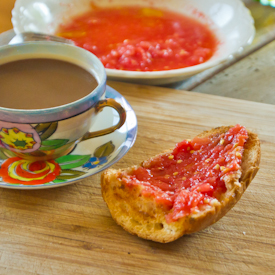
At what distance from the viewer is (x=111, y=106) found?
1.44 meters

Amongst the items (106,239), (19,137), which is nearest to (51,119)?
(19,137)

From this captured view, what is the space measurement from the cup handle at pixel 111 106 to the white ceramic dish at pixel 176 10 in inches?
24.9

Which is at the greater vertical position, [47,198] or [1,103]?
[1,103]

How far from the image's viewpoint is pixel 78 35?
286 cm

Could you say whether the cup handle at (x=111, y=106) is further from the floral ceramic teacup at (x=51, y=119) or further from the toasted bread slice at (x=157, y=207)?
the toasted bread slice at (x=157, y=207)

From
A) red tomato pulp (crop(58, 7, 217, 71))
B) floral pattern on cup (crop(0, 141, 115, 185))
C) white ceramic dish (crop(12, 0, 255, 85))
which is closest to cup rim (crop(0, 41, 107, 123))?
floral pattern on cup (crop(0, 141, 115, 185))

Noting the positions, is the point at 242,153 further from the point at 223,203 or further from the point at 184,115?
the point at 184,115

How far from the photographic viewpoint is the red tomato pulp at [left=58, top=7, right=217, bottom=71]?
2.47m

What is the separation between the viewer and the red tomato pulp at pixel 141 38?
8.12 feet

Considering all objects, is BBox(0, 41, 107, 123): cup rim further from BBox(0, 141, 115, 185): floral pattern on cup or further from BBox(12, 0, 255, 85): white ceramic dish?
BBox(12, 0, 255, 85): white ceramic dish

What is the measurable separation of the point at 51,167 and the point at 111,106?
1.19ft

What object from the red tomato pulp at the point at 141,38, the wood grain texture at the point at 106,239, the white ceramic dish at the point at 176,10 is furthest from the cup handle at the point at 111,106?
the red tomato pulp at the point at 141,38

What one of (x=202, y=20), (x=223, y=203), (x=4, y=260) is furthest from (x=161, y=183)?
(x=202, y=20)

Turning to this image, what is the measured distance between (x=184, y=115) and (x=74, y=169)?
770 millimetres
